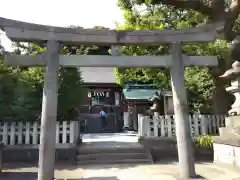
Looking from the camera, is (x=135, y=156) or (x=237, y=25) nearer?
(x=135, y=156)

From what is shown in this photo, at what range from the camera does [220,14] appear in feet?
27.5

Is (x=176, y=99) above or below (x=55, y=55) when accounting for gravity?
below

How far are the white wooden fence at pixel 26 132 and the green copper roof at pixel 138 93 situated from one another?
1077 centimetres

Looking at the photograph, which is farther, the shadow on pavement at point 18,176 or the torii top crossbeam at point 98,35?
the shadow on pavement at point 18,176

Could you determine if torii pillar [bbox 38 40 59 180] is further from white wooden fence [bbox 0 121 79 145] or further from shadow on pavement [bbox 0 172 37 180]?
white wooden fence [bbox 0 121 79 145]

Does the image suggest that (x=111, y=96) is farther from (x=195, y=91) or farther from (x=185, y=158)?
(x=185, y=158)

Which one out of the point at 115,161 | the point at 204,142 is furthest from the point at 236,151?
the point at 115,161

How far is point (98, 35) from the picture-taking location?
21.0ft

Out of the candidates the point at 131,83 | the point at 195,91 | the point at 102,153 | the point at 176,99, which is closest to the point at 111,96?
the point at 131,83

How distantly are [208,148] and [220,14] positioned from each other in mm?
4924

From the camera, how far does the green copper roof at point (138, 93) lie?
1955 cm

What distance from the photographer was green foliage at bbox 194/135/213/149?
912 cm

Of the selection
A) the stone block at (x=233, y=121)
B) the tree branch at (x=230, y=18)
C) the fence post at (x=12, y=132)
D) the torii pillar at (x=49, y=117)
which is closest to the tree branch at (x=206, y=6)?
the tree branch at (x=230, y=18)

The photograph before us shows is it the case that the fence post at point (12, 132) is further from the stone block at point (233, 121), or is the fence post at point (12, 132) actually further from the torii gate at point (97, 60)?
the stone block at point (233, 121)
